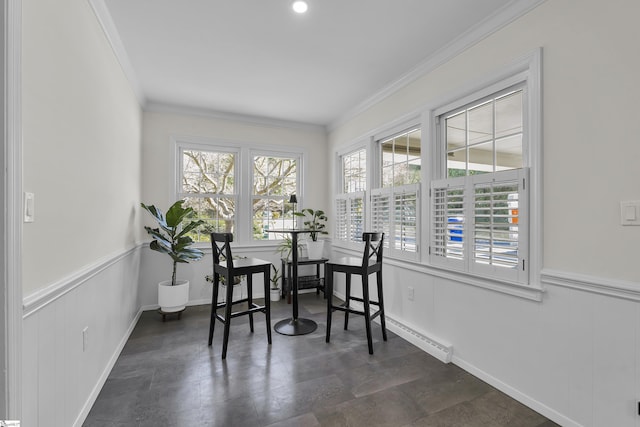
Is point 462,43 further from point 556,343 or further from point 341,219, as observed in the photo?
point 341,219

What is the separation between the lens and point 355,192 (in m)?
3.82

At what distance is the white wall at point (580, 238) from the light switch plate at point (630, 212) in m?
0.02

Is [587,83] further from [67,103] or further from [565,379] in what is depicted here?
[67,103]

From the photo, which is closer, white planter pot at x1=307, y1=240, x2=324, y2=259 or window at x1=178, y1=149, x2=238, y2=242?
white planter pot at x1=307, y1=240, x2=324, y2=259

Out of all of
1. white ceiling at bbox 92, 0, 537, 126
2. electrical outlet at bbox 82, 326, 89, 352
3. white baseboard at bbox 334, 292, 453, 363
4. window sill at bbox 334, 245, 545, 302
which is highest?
white ceiling at bbox 92, 0, 537, 126

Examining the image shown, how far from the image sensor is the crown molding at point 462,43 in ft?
6.22

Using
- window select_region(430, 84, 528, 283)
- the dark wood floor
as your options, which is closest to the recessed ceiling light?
window select_region(430, 84, 528, 283)

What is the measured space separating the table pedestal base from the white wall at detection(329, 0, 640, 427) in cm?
149

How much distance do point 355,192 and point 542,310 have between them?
238 cm

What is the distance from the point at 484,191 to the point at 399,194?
3.14 feet

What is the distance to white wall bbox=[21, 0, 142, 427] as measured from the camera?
3.96 ft

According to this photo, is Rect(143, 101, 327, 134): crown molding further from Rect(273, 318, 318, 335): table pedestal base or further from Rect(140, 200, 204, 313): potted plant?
Rect(273, 318, 318, 335): table pedestal base

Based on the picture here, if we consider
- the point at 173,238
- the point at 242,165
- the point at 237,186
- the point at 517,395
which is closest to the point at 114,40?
the point at 173,238

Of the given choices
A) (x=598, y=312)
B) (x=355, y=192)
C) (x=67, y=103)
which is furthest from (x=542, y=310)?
(x=67, y=103)
